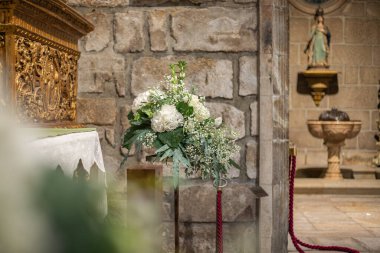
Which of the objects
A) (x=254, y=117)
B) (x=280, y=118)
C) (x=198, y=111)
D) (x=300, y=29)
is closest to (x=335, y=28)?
(x=300, y=29)

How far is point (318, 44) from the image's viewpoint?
8.56m

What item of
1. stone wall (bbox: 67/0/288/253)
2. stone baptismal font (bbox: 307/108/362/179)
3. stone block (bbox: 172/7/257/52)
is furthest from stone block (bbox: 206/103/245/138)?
stone baptismal font (bbox: 307/108/362/179)

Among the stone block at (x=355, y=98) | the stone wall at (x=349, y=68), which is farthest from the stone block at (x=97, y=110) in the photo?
the stone block at (x=355, y=98)

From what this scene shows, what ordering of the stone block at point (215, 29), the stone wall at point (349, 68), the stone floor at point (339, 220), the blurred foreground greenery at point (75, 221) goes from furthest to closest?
1. the stone wall at point (349, 68)
2. the stone floor at point (339, 220)
3. the stone block at point (215, 29)
4. the blurred foreground greenery at point (75, 221)

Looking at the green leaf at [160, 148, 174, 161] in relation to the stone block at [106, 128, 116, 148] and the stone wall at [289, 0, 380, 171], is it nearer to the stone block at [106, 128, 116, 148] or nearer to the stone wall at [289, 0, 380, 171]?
the stone block at [106, 128, 116, 148]

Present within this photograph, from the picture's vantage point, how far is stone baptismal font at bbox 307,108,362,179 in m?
7.76

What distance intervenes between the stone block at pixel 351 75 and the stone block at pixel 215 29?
6.02 m

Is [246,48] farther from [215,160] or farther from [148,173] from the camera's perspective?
[148,173]

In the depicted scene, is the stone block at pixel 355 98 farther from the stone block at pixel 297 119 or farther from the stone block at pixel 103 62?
Result: the stone block at pixel 103 62

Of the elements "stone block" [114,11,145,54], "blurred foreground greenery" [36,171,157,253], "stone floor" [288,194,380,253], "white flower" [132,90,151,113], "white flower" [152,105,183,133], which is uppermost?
"stone block" [114,11,145,54]

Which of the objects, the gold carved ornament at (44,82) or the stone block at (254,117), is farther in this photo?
the stone block at (254,117)

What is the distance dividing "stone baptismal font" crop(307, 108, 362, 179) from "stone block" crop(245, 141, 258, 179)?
467cm

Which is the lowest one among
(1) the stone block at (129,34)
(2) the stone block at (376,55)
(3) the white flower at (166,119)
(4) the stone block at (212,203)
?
(4) the stone block at (212,203)

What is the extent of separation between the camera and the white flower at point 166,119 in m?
2.51
